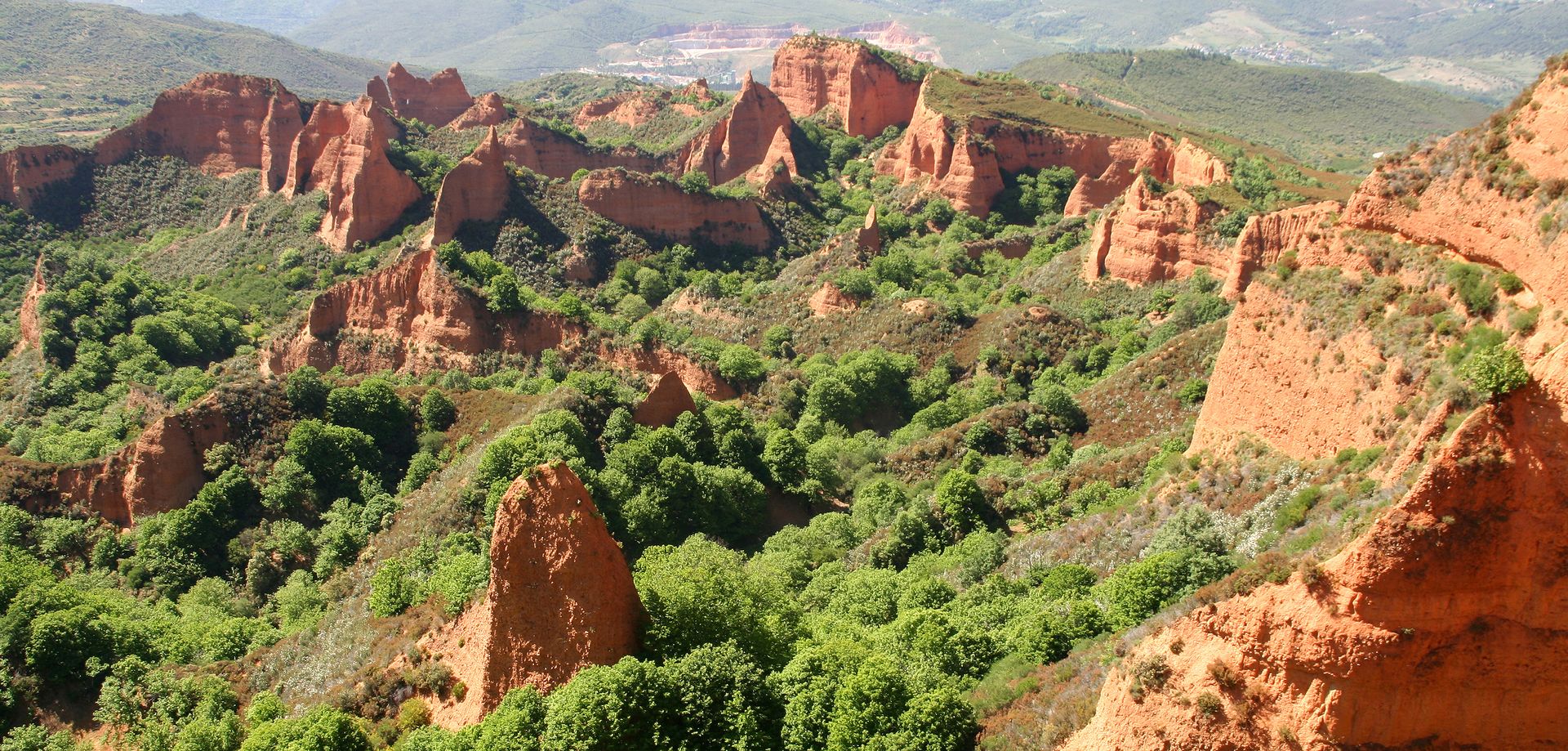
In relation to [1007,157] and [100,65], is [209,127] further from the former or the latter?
[1007,157]

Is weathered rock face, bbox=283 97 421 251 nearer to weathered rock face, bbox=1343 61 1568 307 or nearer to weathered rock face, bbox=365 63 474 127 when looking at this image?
weathered rock face, bbox=365 63 474 127

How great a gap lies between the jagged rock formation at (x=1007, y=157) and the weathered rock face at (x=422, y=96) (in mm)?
50296

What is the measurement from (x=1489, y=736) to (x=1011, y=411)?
3167cm

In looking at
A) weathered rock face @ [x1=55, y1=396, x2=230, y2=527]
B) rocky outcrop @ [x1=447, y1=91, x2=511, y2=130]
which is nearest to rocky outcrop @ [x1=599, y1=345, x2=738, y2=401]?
weathered rock face @ [x1=55, y1=396, x2=230, y2=527]

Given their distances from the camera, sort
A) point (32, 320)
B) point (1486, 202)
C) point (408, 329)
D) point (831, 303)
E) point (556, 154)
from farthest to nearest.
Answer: point (556, 154), point (831, 303), point (32, 320), point (408, 329), point (1486, 202)

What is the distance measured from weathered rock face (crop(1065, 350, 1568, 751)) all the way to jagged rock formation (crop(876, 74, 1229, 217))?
70057mm

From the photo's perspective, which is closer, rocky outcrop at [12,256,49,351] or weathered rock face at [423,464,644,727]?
weathered rock face at [423,464,644,727]

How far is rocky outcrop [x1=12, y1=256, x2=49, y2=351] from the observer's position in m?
62.6

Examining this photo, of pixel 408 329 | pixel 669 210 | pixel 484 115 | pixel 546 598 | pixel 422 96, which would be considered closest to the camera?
pixel 546 598

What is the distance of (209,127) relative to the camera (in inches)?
3625

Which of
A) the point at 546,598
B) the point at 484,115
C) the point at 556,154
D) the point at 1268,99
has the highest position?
the point at 546,598

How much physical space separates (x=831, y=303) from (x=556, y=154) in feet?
134

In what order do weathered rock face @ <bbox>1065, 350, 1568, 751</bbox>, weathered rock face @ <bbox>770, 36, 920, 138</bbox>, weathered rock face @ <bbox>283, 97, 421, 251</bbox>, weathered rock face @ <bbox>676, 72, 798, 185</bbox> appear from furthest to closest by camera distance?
weathered rock face @ <bbox>770, 36, 920, 138</bbox>, weathered rock face @ <bbox>676, 72, 798, 185</bbox>, weathered rock face @ <bbox>283, 97, 421, 251</bbox>, weathered rock face @ <bbox>1065, 350, 1568, 751</bbox>

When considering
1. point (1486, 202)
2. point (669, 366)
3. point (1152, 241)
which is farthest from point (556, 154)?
point (1486, 202)
